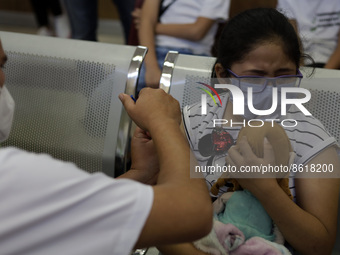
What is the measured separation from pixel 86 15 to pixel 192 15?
3.99 feet

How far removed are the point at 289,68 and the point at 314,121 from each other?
0.60ft

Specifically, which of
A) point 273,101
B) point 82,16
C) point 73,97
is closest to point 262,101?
point 273,101

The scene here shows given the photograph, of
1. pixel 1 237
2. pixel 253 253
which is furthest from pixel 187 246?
pixel 1 237

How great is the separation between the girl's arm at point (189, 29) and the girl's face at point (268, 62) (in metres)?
0.97

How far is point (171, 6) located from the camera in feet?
7.32

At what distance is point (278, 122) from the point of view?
125cm

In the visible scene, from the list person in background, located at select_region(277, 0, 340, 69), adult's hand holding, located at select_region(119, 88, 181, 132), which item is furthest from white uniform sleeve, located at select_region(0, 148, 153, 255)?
person in background, located at select_region(277, 0, 340, 69)

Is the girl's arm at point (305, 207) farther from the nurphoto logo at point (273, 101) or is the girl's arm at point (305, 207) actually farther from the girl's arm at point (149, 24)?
the girl's arm at point (149, 24)

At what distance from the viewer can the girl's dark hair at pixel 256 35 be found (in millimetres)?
1257

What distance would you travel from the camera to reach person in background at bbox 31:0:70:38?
4.59 metres

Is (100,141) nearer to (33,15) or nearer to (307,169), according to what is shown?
(307,169)

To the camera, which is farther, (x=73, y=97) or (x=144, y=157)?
(x=73, y=97)

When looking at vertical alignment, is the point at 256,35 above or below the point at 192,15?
above

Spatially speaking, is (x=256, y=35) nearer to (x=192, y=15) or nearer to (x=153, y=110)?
(x=153, y=110)
